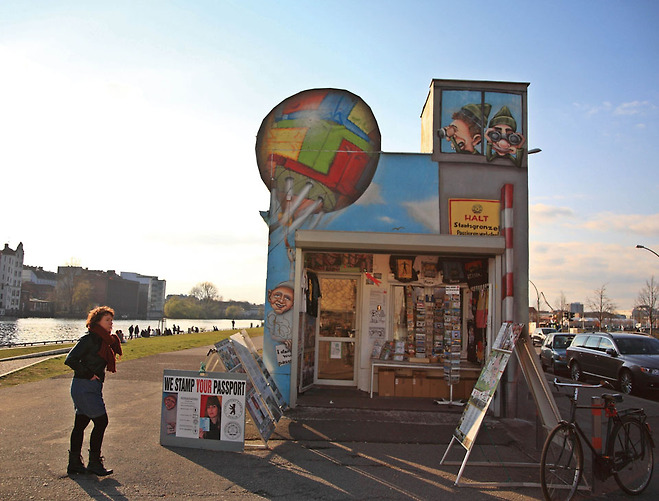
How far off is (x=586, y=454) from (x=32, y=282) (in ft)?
464

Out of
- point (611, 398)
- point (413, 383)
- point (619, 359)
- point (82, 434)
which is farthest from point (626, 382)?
point (82, 434)

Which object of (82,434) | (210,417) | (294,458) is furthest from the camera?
(210,417)

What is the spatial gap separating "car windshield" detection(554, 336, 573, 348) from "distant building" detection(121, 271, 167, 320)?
391ft

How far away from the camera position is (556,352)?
20.7m

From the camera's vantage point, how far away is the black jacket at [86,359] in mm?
5727

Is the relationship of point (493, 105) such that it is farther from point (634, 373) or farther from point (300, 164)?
point (634, 373)

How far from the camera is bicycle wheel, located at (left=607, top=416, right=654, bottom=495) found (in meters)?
5.47

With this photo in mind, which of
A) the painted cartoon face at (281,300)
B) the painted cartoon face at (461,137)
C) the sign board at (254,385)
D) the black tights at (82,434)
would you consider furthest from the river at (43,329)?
the black tights at (82,434)

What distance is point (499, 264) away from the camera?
9.89m

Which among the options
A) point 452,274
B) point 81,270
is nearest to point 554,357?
point 452,274

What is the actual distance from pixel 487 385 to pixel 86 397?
14.2 ft

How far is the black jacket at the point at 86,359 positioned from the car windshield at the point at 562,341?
19.7 meters

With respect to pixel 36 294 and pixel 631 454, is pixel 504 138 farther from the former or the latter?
pixel 36 294

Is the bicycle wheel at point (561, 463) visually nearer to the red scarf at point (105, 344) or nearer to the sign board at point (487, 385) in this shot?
the sign board at point (487, 385)
